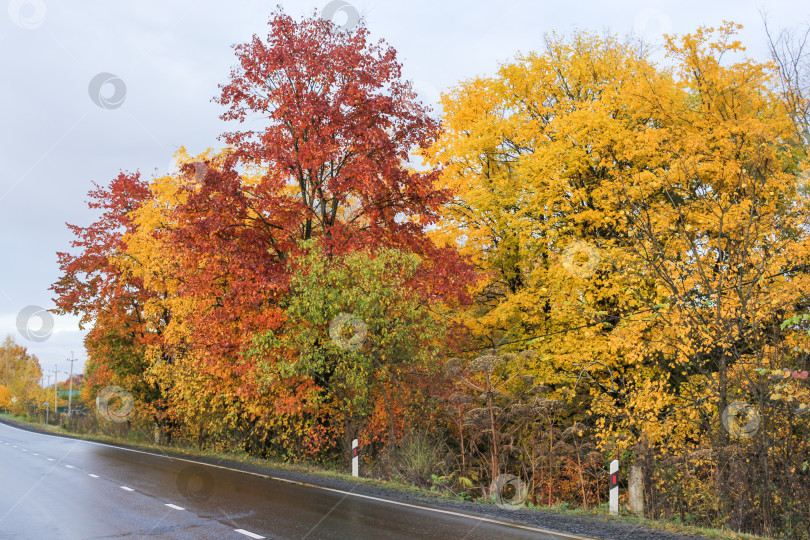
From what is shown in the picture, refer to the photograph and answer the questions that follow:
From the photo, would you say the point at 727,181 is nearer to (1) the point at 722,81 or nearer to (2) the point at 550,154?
(1) the point at 722,81

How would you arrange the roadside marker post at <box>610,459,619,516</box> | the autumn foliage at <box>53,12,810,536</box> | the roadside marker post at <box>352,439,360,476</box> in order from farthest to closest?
the roadside marker post at <box>352,439,360,476</box> < the autumn foliage at <box>53,12,810,536</box> < the roadside marker post at <box>610,459,619,516</box>

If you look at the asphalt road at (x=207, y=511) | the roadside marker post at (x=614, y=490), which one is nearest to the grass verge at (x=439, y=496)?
the roadside marker post at (x=614, y=490)

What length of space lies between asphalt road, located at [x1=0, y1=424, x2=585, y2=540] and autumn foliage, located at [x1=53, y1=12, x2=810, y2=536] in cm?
306

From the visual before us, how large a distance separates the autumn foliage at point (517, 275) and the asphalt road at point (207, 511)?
3059 millimetres

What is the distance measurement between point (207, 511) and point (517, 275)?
50.2ft

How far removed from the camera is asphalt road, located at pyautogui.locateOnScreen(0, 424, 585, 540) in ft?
26.1

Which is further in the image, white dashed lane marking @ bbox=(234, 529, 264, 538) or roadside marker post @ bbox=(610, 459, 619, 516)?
roadside marker post @ bbox=(610, 459, 619, 516)

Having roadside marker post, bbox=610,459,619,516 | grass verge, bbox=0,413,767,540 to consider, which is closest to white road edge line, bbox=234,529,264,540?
grass verge, bbox=0,413,767,540

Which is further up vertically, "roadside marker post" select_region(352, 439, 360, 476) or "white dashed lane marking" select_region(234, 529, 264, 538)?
"white dashed lane marking" select_region(234, 529, 264, 538)

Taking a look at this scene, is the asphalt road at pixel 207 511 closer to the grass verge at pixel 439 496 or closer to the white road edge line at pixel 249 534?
the white road edge line at pixel 249 534

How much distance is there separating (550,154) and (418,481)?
1144 centimetres

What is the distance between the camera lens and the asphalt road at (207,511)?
7.97 meters

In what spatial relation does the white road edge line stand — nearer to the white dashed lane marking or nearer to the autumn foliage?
the white dashed lane marking

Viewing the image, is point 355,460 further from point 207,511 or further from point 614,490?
point 614,490
